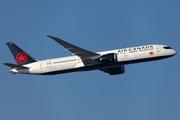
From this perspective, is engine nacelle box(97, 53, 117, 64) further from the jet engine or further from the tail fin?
the tail fin

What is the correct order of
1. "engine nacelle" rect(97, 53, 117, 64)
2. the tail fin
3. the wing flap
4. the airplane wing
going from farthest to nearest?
the tail fin
"engine nacelle" rect(97, 53, 117, 64)
the airplane wing
the wing flap

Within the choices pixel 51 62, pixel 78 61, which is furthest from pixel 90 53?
pixel 51 62

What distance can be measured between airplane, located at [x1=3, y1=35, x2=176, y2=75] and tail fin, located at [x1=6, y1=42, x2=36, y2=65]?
6.66 ft

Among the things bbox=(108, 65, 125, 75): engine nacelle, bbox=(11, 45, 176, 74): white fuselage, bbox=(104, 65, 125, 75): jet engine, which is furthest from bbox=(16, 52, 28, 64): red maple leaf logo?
bbox=(108, 65, 125, 75): engine nacelle

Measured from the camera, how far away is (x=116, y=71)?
76188mm

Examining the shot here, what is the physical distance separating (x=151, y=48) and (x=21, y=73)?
77.9 ft

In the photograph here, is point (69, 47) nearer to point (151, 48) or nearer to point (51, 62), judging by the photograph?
point (51, 62)

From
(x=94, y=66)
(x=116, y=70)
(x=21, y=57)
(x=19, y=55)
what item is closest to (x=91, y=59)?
(x=94, y=66)

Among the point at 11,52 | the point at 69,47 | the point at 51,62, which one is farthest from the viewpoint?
the point at 11,52

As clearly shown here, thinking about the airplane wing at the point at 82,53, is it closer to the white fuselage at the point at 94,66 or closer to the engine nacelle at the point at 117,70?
the white fuselage at the point at 94,66

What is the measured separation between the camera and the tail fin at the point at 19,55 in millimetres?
76188

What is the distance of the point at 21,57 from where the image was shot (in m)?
76.8

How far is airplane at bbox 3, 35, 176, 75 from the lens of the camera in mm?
68000

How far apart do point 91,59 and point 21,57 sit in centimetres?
1542
